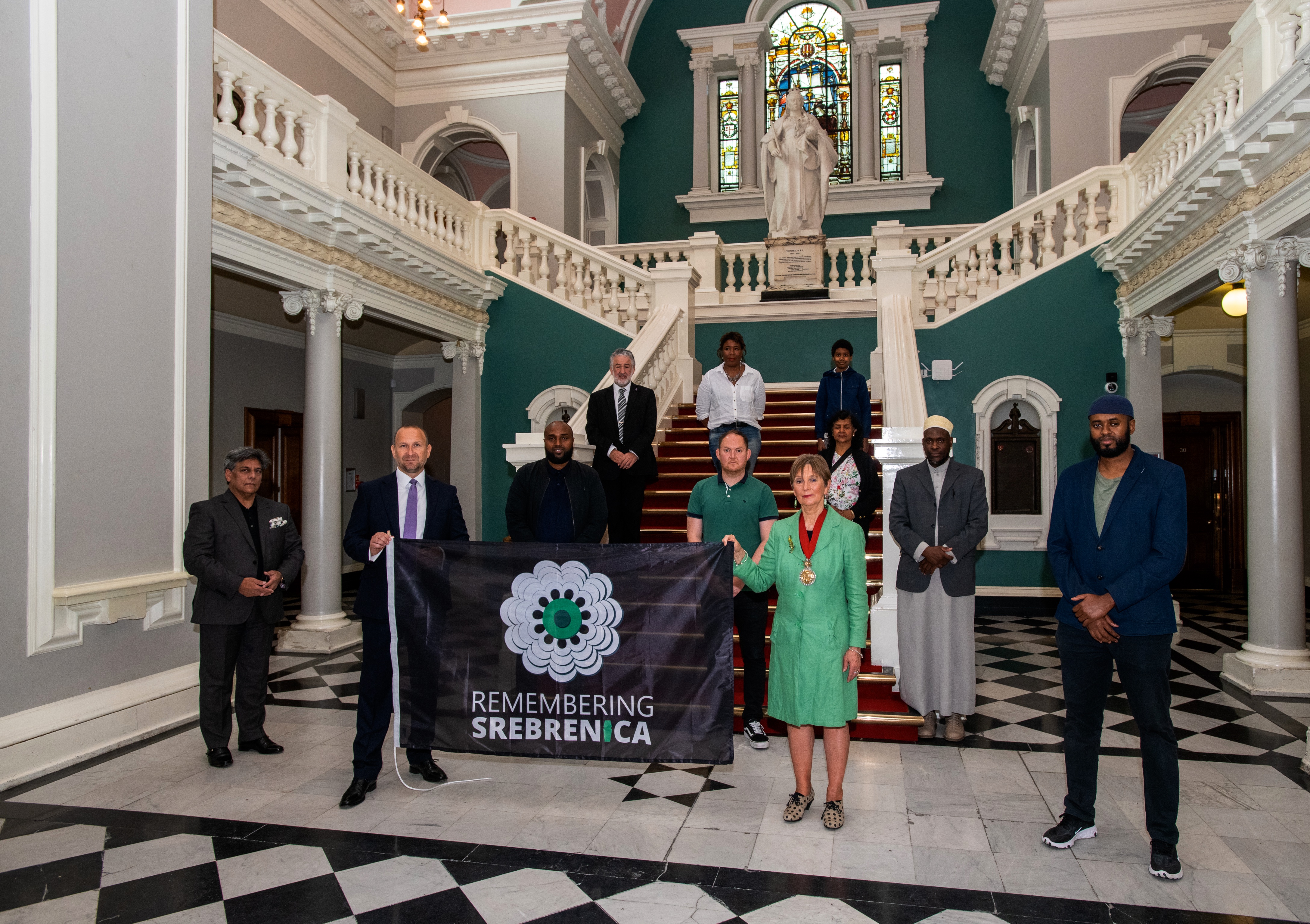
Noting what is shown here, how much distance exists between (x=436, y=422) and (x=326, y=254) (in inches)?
352

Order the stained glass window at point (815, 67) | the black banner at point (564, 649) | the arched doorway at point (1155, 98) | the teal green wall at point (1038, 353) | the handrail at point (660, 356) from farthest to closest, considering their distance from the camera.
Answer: the stained glass window at point (815, 67), the arched doorway at point (1155, 98), the teal green wall at point (1038, 353), the handrail at point (660, 356), the black banner at point (564, 649)

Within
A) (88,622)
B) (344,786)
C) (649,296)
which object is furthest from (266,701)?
(649,296)

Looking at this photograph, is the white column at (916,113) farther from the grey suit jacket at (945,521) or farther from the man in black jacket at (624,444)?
the grey suit jacket at (945,521)

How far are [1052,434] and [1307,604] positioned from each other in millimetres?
4514

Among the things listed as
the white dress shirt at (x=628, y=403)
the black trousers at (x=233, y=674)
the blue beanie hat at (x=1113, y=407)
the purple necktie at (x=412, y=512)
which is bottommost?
the black trousers at (x=233, y=674)

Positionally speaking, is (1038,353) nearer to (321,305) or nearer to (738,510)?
(738,510)

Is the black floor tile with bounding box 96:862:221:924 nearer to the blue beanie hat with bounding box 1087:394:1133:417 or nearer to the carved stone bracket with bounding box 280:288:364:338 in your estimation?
the blue beanie hat with bounding box 1087:394:1133:417

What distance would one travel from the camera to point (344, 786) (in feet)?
14.7

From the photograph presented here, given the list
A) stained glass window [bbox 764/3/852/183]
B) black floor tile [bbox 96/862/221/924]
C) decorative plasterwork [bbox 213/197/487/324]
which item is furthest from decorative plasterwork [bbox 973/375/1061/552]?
black floor tile [bbox 96/862/221/924]

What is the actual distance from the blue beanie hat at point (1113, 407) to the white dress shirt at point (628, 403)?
11.6ft

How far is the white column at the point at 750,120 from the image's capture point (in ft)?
54.4

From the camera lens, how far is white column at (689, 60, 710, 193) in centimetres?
1683

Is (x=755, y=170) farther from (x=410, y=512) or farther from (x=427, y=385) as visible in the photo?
(x=410, y=512)

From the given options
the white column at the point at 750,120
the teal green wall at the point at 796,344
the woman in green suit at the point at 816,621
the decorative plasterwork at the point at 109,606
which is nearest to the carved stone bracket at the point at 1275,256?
the teal green wall at the point at 796,344
